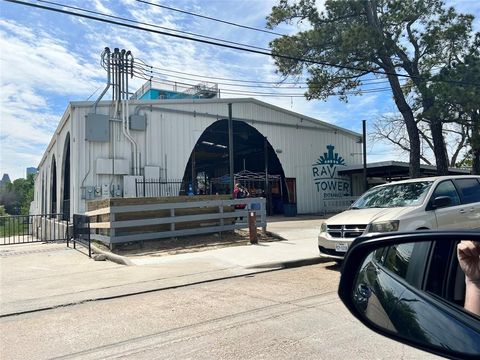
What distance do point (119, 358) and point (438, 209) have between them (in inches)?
256

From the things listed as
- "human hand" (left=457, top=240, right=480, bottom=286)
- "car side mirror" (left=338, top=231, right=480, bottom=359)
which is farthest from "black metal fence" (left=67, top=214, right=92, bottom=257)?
"human hand" (left=457, top=240, right=480, bottom=286)

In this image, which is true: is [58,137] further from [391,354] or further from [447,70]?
[391,354]

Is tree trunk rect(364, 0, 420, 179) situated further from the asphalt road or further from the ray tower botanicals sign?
the asphalt road

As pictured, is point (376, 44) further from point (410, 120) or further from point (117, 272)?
point (117, 272)

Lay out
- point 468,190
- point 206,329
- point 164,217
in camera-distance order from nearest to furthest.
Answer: point 206,329, point 468,190, point 164,217

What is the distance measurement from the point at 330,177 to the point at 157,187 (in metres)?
12.8

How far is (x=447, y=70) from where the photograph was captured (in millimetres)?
21641

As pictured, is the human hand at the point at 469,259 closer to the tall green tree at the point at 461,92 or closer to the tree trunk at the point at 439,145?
the tall green tree at the point at 461,92

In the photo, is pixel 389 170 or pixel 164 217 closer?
pixel 164 217

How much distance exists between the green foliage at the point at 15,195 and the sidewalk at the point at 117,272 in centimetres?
10338

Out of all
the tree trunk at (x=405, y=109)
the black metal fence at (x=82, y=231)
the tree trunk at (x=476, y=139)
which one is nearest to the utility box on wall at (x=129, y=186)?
the black metal fence at (x=82, y=231)

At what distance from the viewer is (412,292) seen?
191 cm

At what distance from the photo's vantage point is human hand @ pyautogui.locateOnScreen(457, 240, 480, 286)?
1.65 meters

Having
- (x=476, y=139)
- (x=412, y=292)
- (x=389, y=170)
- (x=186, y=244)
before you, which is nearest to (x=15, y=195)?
(x=389, y=170)
